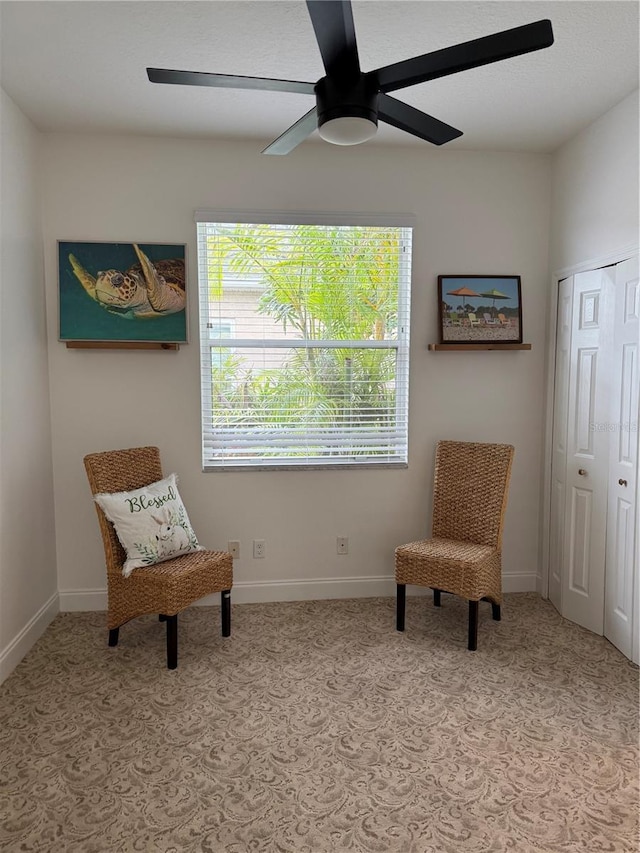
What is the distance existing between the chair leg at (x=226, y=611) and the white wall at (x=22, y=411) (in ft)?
3.31

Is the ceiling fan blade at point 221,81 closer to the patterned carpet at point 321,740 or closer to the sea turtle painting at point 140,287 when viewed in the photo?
the sea turtle painting at point 140,287

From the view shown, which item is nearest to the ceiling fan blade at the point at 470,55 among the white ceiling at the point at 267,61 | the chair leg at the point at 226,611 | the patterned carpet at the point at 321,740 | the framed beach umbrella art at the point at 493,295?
the white ceiling at the point at 267,61

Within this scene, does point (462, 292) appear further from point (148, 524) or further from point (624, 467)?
point (148, 524)

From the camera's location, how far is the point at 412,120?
79.4 inches

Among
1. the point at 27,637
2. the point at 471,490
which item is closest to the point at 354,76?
the point at 471,490

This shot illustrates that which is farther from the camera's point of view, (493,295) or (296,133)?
(493,295)

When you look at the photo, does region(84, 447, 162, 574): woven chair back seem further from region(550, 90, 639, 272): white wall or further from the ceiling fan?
region(550, 90, 639, 272): white wall

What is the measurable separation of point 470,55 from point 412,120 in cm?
44

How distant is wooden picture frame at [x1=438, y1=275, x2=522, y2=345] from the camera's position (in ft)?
11.5

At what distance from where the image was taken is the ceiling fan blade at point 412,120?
6.19 ft

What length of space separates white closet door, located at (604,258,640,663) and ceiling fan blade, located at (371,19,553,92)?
1.56m

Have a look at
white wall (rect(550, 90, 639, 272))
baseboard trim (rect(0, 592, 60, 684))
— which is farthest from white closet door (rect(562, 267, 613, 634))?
baseboard trim (rect(0, 592, 60, 684))

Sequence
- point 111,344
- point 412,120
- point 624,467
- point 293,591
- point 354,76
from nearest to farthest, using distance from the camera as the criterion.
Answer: point 354,76
point 412,120
point 624,467
point 111,344
point 293,591

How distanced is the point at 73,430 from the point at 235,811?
7.49 ft
